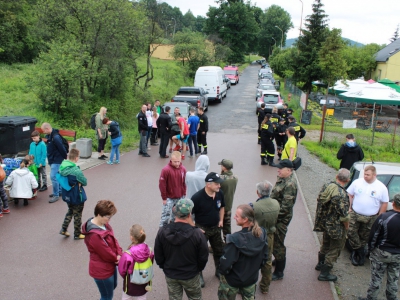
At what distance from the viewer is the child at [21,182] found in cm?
815

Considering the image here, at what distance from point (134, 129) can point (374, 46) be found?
36684 millimetres

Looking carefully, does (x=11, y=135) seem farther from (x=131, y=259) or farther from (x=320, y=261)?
(x=320, y=261)

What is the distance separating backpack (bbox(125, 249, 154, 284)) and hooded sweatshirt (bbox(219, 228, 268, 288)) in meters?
0.83

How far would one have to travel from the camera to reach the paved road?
543 cm

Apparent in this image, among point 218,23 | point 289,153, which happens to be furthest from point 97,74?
point 218,23

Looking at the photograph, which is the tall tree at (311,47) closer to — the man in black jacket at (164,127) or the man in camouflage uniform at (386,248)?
the man in black jacket at (164,127)

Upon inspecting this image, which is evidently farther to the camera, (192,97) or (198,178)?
(192,97)

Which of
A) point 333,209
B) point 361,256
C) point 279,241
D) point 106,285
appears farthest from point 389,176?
point 106,285

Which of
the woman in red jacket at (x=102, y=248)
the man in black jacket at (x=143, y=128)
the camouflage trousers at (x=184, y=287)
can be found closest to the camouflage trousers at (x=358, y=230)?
the camouflage trousers at (x=184, y=287)

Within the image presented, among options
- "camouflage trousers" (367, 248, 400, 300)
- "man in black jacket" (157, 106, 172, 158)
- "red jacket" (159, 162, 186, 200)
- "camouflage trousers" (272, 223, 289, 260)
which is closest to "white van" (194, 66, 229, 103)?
"man in black jacket" (157, 106, 172, 158)

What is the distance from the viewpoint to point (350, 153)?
32.1 feet

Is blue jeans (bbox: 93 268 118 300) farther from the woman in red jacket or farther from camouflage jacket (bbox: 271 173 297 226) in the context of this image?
camouflage jacket (bbox: 271 173 297 226)

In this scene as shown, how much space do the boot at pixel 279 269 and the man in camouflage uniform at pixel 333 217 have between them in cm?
60

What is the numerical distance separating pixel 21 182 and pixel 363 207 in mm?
6988
